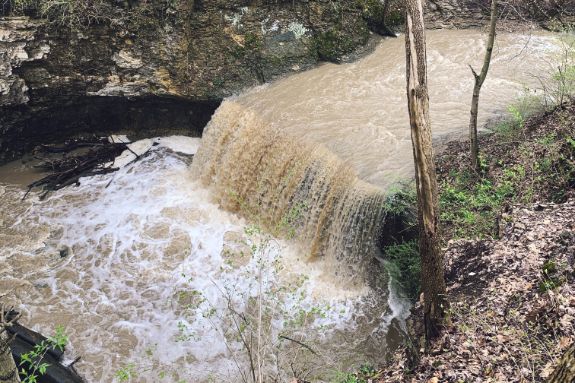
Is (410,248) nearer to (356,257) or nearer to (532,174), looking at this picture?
(356,257)

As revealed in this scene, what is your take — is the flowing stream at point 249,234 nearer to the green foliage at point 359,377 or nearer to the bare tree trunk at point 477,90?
the green foliage at point 359,377

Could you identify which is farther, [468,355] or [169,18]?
[169,18]

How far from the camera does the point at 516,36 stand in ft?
33.9

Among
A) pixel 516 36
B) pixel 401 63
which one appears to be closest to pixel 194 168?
pixel 401 63

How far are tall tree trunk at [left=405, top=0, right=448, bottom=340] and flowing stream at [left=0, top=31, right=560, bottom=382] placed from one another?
1.57 m

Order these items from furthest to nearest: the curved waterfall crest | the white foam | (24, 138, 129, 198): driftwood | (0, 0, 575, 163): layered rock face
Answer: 1. (24, 138, 129, 198): driftwood
2. (0, 0, 575, 163): layered rock face
3. the curved waterfall crest
4. the white foam

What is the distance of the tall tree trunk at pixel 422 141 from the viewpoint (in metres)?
3.98

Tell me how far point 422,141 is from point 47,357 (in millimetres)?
4821

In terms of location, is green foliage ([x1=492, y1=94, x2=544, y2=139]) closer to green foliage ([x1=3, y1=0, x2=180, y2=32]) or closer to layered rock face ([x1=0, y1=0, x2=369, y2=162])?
→ layered rock face ([x1=0, y1=0, x2=369, y2=162])

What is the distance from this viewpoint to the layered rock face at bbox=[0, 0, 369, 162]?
9.03m

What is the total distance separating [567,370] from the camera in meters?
2.33

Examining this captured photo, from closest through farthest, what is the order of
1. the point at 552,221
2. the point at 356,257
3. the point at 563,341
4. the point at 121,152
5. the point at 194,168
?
the point at 563,341 → the point at 552,221 → the point at 356,257 → the point at 194,168 → the point at 121,152

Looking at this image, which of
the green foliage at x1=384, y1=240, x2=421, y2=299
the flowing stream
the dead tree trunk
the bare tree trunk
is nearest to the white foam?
the flowing stream

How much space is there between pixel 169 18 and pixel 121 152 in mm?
2893
